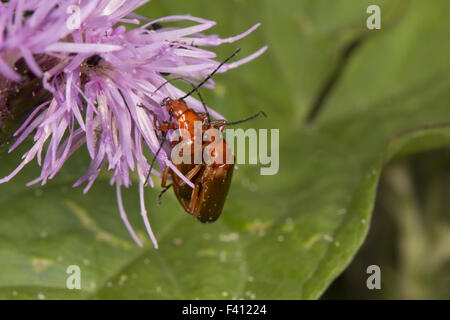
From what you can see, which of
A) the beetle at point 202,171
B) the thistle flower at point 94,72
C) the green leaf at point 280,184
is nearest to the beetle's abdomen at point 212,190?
the beetle at point 202,171

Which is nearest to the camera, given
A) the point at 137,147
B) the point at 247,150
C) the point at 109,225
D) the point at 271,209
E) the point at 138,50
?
the point at 138,50

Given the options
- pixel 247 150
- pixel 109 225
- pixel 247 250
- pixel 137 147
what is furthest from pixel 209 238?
pixel 137 147

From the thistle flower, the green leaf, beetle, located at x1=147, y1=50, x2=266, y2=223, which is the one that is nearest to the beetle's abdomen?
beetle, located at x1=147, y1=50, x2=266, y2=223

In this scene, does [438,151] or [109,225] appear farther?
[438,151]

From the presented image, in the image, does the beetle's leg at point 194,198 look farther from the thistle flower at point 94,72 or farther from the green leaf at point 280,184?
the green leaf at point 280,184

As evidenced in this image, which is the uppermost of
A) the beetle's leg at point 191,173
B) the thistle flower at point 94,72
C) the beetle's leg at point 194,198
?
the thistle flower at point 94,72

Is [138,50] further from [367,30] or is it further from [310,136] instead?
[367,30]

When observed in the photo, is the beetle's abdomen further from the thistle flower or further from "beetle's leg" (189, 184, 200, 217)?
the thistle flower
